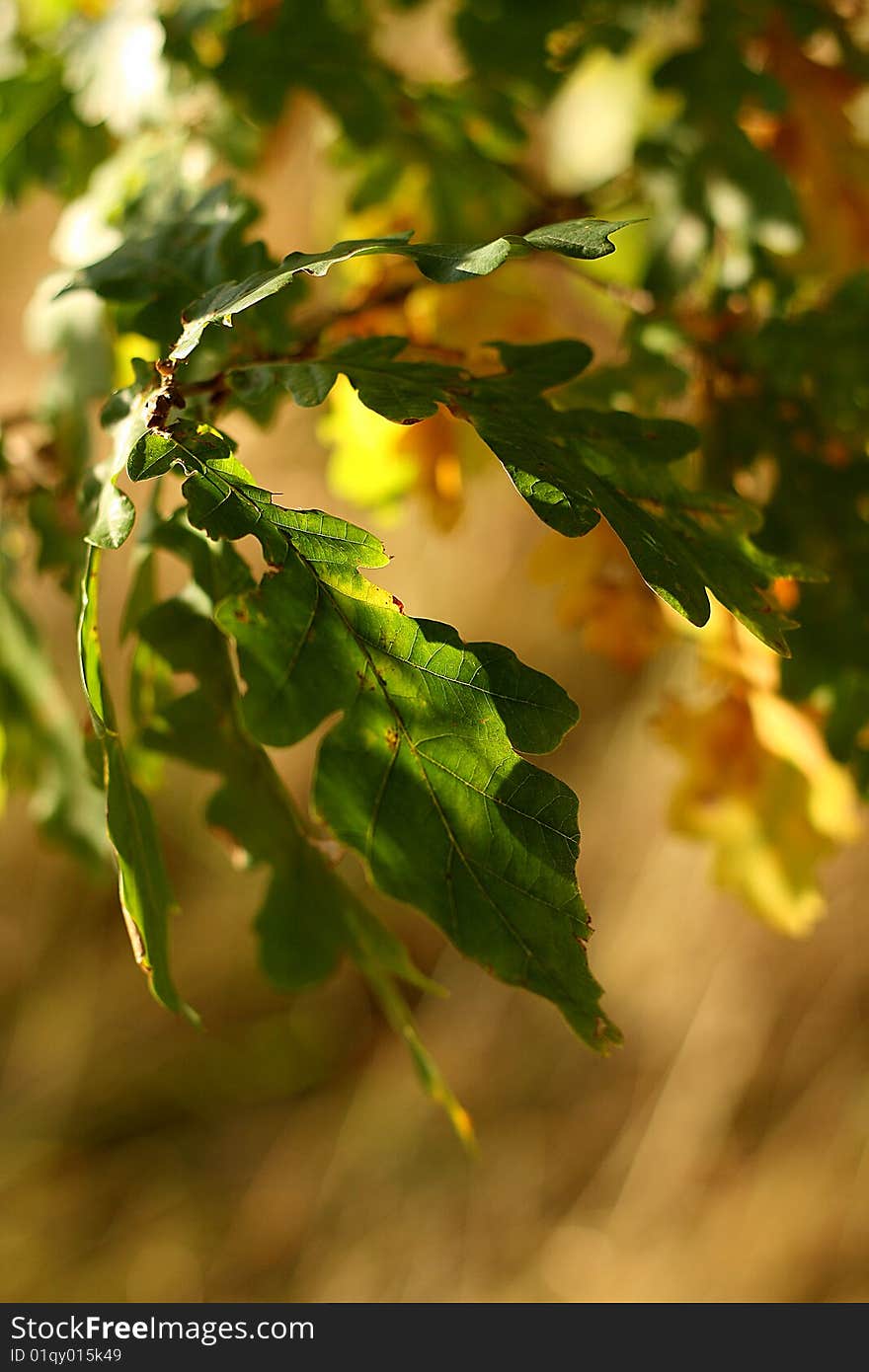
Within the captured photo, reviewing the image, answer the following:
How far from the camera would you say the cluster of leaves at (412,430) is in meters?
0.48

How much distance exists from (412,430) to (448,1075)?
6.94ft

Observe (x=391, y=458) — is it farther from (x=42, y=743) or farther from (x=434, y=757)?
(x=434, y=757)

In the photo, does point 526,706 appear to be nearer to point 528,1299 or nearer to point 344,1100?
point 528,1299

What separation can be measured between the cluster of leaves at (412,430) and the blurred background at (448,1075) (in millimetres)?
1214

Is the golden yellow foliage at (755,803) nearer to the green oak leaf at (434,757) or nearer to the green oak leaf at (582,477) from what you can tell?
the green oak leaf at (582,477)

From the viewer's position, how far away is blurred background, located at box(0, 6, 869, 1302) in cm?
255

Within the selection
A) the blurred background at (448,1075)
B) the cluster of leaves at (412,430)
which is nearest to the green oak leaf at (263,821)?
the cluster of leaves at (412,430)

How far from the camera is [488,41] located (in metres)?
0.96

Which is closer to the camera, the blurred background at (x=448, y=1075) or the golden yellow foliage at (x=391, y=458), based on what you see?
the golden yellow foliage at (x=391, y=458)

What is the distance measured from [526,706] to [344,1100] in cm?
274

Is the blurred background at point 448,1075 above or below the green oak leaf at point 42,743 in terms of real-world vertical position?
below

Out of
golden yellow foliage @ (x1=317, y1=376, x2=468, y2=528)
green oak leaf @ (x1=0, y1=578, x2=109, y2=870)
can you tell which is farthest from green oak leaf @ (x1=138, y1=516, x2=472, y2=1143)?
golden yellow foliage @ (x1=317, y1=376, x2=468, y2=528)

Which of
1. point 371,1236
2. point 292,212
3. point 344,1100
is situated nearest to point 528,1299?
point 371,1236

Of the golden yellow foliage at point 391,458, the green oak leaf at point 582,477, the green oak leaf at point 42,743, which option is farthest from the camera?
the golden yellow foliage at point 391,458
